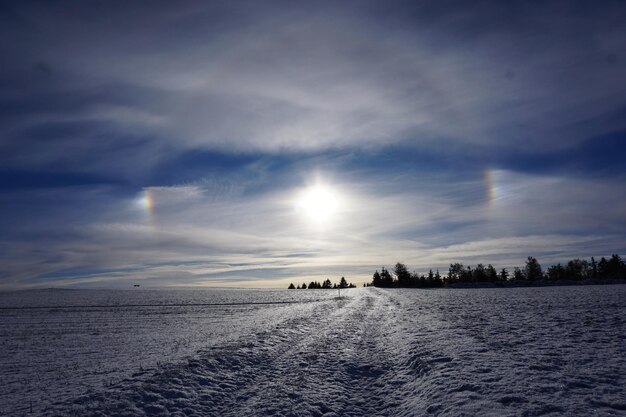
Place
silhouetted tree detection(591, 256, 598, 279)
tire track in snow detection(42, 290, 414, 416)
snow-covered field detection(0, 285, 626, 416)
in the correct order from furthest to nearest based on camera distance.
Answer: silhouetted tree detection(591, 256, 598, 279)
tire track in snow detection(42, 290, 414, 416)
snow-covered field detection(0, 285, 626, 416)

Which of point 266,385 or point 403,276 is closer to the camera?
point 266,385

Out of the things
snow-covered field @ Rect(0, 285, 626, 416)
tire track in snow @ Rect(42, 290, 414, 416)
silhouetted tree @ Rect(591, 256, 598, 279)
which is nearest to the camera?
snow-covered field @ Rect(0, 285, 626, 416)

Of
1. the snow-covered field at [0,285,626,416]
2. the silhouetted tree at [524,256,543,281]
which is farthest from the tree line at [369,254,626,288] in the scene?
the snow-covered field at [0,285,626,416]

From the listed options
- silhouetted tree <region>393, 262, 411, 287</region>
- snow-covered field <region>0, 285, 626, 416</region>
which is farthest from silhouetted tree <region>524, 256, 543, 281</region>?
snow-covered field <region>0, 285, 626, 416</region>

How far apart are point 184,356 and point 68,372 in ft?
15.3

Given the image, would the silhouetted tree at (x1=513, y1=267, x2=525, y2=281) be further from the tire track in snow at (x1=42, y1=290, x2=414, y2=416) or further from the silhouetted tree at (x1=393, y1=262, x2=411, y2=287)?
the tire track in snow at (x1=42, y1=290, x2=414, y2=416)

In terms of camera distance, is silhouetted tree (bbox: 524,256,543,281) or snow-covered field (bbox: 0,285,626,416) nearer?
snow-covered field (bbox: 0,285,626,416)

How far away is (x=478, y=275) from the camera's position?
7032 inches

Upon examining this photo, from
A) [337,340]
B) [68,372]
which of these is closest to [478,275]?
[337,340]

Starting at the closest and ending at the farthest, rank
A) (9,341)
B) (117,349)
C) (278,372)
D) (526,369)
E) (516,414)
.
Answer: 1. (516,414)
2. (526,369)
3. (278,372)
4. (117,349)
5. (9,341)

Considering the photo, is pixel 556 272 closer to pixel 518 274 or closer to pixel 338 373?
pixel 518 274

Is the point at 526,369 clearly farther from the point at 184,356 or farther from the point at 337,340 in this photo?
the point at 184,356

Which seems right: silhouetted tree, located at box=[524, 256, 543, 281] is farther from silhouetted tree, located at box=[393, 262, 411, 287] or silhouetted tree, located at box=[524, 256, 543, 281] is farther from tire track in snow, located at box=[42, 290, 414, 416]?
tire track in snow, located at box=[42, 290, 414, 416]

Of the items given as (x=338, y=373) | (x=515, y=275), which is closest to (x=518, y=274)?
(x=515, y=275)
